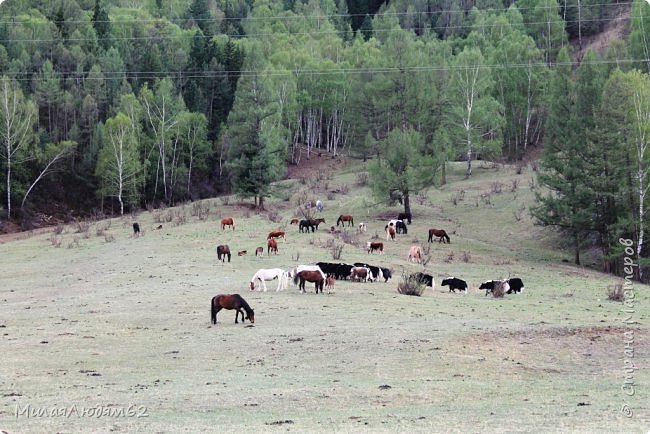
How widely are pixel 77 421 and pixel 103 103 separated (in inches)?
3103

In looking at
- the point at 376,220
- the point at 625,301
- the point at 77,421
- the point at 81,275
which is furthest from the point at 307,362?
the point at 376,220

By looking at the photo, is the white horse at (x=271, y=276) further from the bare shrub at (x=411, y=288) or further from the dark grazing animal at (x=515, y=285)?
the dark grazing animal at (x=515, y=285)

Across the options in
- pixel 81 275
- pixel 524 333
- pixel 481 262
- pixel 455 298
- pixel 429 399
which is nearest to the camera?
pixel 429 399

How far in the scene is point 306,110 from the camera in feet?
337

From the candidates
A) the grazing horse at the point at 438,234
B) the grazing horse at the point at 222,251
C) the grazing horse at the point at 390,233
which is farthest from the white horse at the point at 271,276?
the grazing horse at the point at 438,234

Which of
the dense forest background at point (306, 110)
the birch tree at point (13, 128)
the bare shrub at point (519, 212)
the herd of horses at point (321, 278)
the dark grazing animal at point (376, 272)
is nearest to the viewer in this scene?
the herd of horses at point (321, 278)

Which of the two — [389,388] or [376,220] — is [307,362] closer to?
[389,388]

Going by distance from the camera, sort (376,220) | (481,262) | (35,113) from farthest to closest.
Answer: (35,113) → (376,220) → (481,262)

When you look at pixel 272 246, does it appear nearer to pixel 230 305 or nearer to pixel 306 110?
pixel 230 305

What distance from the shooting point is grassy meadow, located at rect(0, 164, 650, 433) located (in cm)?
1300

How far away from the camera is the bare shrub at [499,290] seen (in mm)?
29141

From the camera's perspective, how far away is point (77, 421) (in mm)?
12531

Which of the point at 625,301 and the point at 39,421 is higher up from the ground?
the point at 39,421

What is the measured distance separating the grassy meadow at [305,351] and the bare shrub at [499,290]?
0.79 ft
